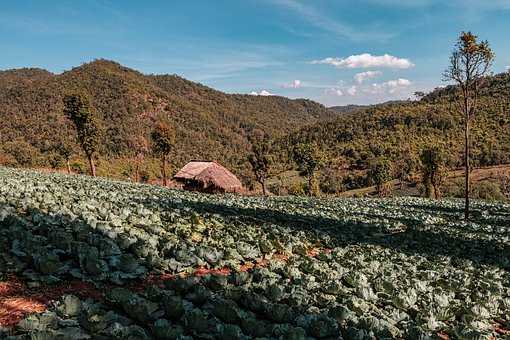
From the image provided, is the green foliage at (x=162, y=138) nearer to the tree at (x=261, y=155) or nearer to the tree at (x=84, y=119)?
the tree at (x=84, y=119)

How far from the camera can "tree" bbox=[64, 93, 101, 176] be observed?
54469mm

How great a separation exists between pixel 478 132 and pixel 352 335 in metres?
157

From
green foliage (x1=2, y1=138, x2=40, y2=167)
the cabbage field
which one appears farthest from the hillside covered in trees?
the cabbage field

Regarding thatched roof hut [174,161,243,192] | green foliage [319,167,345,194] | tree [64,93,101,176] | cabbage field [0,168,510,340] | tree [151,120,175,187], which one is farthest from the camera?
green foliage [319,167,345,194]

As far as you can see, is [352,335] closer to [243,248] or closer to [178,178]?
[243,248]

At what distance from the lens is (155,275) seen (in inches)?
351

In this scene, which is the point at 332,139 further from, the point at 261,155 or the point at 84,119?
the point at 84,119

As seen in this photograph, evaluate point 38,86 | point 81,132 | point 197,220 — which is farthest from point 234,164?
point 197,220

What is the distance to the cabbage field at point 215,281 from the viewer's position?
20.1 feet

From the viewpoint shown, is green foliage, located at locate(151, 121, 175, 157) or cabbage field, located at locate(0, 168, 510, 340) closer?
cabbage field, located at locate(0, 168, 510, 340)

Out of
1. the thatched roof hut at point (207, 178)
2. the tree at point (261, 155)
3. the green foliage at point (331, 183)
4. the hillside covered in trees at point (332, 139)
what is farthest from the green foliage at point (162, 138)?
the green foliage at point (331, 183)

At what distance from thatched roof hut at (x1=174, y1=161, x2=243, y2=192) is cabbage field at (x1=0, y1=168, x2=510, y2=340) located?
31.1 m

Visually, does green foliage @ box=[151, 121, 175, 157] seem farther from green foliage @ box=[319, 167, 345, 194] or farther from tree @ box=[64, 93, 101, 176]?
green foliage @ box=[319, 167, 345, 194]

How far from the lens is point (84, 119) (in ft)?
182
